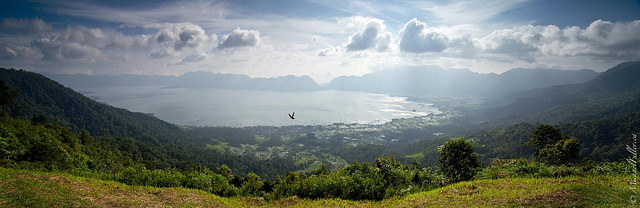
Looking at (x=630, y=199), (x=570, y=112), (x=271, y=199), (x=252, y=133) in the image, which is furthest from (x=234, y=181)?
(x=570, y=112)

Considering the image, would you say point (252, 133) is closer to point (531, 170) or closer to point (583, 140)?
point (583, 140)

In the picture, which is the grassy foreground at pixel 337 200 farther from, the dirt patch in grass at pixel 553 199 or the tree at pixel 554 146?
the tree at pixel 554 146

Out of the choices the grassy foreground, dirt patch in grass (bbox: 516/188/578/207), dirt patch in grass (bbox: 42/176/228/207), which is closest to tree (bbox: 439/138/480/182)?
the grassy foreground

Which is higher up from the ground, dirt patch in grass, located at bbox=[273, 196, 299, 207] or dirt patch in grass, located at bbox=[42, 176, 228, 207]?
dirt patch in grass, located at bbox=[42, 176, 228, 207]

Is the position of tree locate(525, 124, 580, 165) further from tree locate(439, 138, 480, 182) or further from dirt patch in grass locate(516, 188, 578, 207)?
dirt patch in grass locate(516, 188, 578, 207)

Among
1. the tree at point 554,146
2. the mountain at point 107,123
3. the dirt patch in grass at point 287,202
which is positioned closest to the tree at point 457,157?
the dirt patch in grass at point 287,202

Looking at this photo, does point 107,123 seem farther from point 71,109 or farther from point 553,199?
point 553,199
